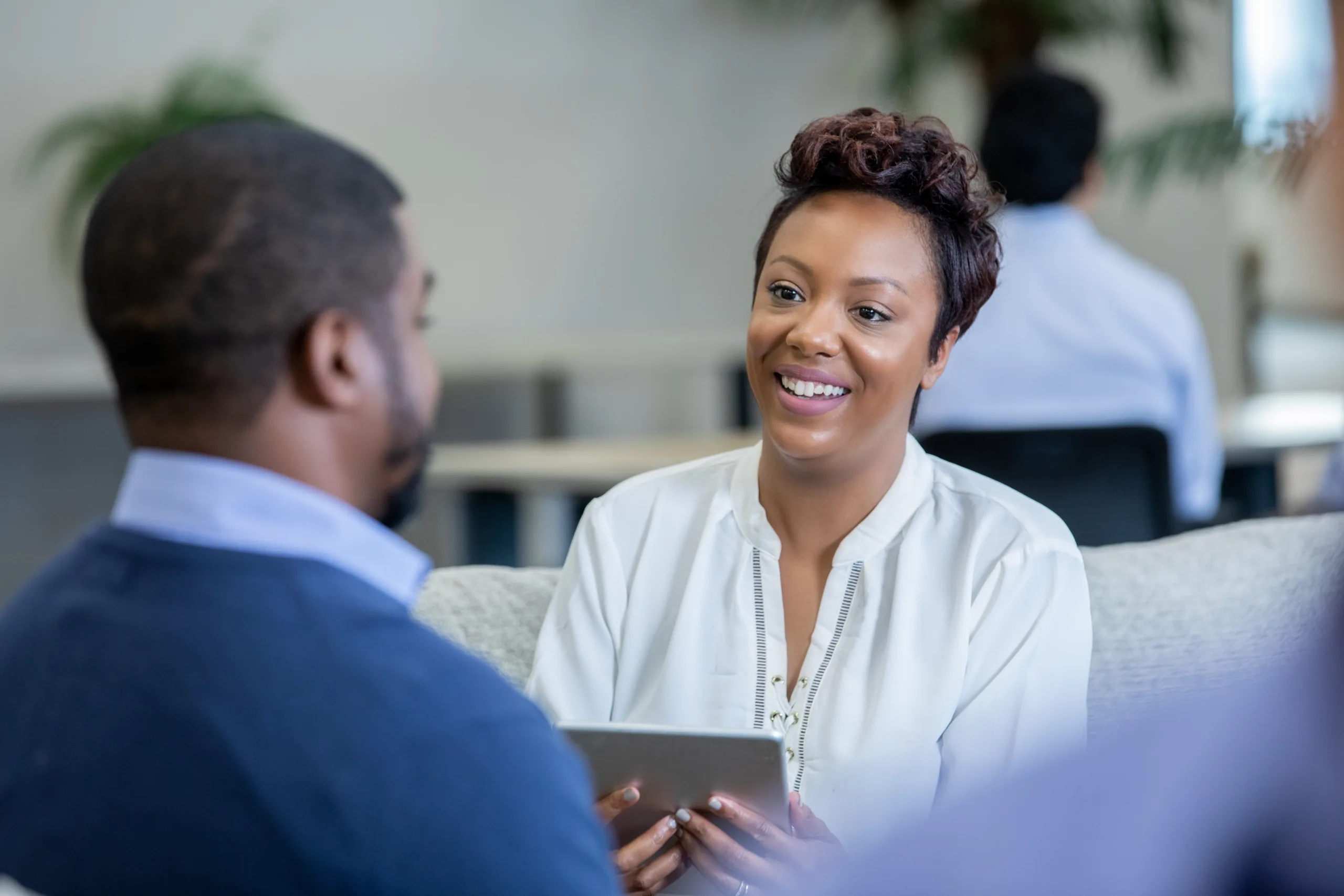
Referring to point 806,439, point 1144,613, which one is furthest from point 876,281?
point 1144,613

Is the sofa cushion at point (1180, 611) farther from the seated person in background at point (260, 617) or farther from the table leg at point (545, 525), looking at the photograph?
the table leg at point (545, 525)

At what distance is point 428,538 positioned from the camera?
13.4 ft

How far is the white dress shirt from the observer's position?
108 inches

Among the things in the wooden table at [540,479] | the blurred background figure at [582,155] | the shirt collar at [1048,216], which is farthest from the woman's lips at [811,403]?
the blurred background figure at [582,155]

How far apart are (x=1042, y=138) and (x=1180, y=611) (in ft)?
4.27

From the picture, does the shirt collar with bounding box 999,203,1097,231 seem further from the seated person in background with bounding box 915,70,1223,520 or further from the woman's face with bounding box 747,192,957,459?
A: the woman's face with bounding box 747,192,957,459

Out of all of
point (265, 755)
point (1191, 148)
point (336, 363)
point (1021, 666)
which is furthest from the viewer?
point (1191, 148)

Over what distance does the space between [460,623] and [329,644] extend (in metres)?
0.95

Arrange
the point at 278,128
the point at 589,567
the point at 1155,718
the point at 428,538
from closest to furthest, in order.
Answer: the point at 1155,718
the point at 278,128
the point at 589,567
the point at 428,538

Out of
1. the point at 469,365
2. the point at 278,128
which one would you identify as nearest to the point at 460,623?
the point at 278,128

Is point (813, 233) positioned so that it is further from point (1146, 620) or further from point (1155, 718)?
point (1155, 718)

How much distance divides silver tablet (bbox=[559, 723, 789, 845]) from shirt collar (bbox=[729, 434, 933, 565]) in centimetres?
36

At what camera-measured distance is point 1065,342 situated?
274cm

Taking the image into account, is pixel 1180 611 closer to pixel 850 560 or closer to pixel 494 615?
pixel 850 560
